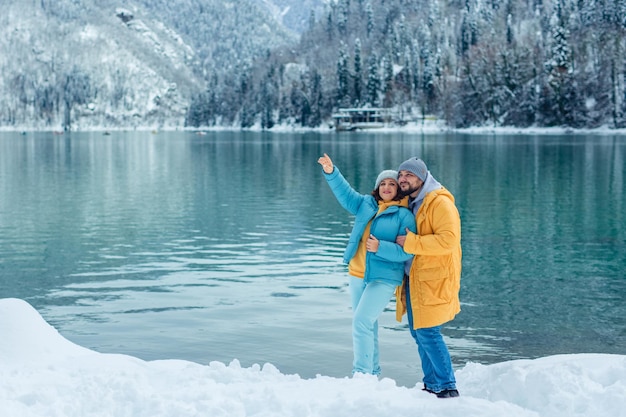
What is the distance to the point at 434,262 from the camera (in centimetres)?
894

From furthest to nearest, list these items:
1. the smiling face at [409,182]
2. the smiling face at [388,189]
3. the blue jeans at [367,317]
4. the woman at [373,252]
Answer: the blue jeans at [367,317], the smiling face at [388,189], the woman at [373,252], the smiling face at [409,182]

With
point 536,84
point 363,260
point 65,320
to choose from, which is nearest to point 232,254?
point 65,320

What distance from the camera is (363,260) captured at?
9.80 m

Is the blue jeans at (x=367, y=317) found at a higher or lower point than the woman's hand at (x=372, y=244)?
lower

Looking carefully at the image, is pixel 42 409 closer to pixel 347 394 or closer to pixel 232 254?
pixel 347 394

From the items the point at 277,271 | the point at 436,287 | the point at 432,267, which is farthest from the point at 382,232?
the point at 277,271

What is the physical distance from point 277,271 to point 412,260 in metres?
14.3

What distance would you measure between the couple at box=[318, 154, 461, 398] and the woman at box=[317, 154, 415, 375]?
12mm

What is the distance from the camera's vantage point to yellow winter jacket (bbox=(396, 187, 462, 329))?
878 centimetres

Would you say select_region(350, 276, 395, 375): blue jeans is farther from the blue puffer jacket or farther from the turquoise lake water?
the turquoise lake water

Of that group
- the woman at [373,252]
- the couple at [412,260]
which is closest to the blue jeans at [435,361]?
the couple at [412,260]

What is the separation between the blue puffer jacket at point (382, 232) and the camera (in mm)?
9203

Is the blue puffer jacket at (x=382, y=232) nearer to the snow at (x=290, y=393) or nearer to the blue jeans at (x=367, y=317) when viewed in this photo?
the blue jeans at (x=367, y=317)

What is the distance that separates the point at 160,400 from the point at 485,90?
572 feet
